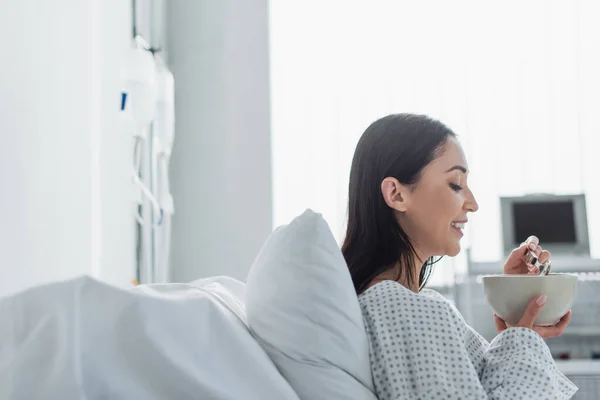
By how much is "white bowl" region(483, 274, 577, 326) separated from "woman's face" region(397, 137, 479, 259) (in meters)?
0.14

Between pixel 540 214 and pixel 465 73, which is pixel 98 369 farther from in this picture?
pixel 465 73

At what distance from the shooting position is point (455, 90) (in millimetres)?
3205

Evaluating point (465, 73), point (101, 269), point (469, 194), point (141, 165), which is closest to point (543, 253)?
point (469, 194)

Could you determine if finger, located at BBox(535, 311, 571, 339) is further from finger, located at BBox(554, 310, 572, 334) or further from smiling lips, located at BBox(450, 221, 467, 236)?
smiling lips, located at BBox(450, 221, 467, 236)

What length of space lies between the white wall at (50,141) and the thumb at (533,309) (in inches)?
28.8

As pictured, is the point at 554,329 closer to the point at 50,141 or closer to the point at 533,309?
the point at 533,309

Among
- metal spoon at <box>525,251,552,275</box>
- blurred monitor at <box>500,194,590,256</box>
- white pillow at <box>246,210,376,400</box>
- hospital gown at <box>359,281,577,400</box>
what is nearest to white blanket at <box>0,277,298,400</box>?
white pillow at <box>246,210,376,400</box>

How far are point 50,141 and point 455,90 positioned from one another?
2444 mm

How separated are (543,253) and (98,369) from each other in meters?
0.85

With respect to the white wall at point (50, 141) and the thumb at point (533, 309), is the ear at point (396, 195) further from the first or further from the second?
the white wall at point (50, 141)

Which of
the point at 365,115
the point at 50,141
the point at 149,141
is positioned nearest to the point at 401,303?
the point at 50,141

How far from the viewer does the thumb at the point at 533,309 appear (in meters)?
1.03

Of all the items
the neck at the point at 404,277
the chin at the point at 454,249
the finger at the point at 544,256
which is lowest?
the neck at the point at 404,277

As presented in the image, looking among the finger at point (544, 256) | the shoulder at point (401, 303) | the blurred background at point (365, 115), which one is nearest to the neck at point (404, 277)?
the shoulder at point (401, 303)
